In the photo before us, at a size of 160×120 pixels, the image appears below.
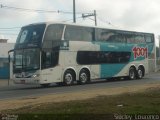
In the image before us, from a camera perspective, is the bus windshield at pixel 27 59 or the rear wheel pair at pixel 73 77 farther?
the rear wheel pair at pixel 73 77

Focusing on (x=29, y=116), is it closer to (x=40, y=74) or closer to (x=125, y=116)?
(x=125, y=116)

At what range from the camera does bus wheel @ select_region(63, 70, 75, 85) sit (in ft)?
103

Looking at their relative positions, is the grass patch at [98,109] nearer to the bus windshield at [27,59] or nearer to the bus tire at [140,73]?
the bus windshield at [27,59]

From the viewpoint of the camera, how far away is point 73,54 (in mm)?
32156

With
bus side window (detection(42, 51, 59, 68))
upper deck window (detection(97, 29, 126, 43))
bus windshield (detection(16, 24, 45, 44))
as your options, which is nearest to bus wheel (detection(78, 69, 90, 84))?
bus side window (detection(42, 51, 59, 68))

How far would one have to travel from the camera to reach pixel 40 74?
29516 mm

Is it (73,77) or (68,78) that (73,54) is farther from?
(68,78)

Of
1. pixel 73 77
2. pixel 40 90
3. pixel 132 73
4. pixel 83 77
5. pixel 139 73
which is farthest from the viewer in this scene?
pixel 139 73

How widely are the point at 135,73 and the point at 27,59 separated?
11092mm

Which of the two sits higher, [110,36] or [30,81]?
[110,36]

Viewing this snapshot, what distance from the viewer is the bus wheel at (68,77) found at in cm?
3133

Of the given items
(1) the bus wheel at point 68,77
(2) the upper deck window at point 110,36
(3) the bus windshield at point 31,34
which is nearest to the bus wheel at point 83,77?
(1) the bus wheel at point 68,77

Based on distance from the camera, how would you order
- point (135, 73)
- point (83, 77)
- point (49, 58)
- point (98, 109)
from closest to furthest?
point (98, 109), point (49, 58), point (83, 77), point (135, 73)

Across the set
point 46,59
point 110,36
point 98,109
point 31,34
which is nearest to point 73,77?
point 46,59
